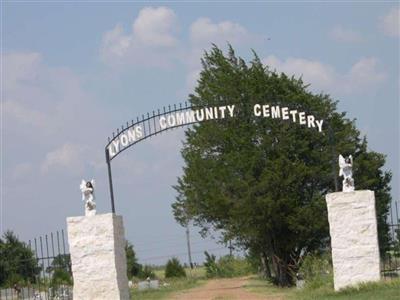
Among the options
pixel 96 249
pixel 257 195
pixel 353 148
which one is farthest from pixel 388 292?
pixel 353 148

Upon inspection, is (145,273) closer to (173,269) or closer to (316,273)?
(173,269)

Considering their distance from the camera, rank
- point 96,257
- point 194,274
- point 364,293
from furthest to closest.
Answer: point 194,274 < point 96,257 < point 364,293

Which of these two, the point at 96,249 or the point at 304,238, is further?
the point at 304,238

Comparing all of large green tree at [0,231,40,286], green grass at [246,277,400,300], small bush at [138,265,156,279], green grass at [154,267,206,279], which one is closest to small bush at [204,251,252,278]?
green grass at [154,267,206,279]

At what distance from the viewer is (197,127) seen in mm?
33219

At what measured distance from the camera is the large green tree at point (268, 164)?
98.5ft

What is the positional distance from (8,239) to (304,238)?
17818 mm

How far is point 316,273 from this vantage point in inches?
920

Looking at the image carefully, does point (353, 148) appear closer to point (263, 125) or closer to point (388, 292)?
point (263, 125)

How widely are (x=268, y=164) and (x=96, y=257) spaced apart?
522 inches

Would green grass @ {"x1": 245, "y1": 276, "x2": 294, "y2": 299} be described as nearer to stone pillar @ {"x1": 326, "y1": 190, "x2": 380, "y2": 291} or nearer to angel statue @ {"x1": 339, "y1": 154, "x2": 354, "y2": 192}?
stone pillar @ {"x1": 326, "y1": 190, "x2": 380, "y2": 291}

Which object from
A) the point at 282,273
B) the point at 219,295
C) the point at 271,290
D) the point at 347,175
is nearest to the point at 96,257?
the point at 347,175

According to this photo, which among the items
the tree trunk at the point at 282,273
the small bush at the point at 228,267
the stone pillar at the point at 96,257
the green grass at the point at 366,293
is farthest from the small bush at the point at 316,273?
the small bush at the point at 228,267

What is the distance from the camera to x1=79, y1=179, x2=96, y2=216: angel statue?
18250mm
